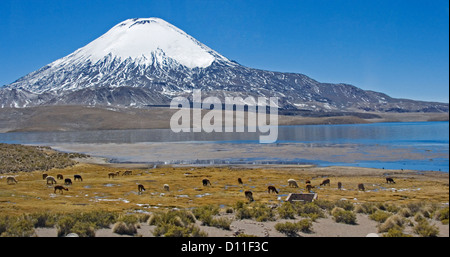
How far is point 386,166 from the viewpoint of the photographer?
4031 cm

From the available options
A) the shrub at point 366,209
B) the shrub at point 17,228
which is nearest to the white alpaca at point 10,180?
the shrub at point 17,228

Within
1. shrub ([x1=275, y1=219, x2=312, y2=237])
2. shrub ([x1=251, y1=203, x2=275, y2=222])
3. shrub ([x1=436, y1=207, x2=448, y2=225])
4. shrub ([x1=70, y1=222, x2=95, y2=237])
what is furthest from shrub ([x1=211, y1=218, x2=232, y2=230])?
shrub ([x1=436, y1=207, x2=448, y2=225])

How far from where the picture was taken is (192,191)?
25.0 meters

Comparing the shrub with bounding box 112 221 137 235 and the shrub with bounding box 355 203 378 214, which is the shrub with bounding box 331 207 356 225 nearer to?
the shrub with bounding box 355 203 378 214

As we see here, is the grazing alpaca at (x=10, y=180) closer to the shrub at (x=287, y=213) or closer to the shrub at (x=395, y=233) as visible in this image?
the shrub at (x=287, y=213)

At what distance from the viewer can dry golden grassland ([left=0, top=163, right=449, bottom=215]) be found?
18875mm

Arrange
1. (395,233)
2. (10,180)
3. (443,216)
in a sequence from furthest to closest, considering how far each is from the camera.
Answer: (10,180)
(443,216)
(395,233)

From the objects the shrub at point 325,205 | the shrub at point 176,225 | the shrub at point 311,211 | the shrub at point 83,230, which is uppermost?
the shrub at point 83,230

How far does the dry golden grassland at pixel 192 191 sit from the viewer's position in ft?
A: 61.9

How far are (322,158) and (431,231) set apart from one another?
39.6 metres

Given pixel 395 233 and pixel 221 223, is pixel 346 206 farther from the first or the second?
pixel 221 223

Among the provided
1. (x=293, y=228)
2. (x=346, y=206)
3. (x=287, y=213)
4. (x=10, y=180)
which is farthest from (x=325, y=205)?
(x=10, y=180)
